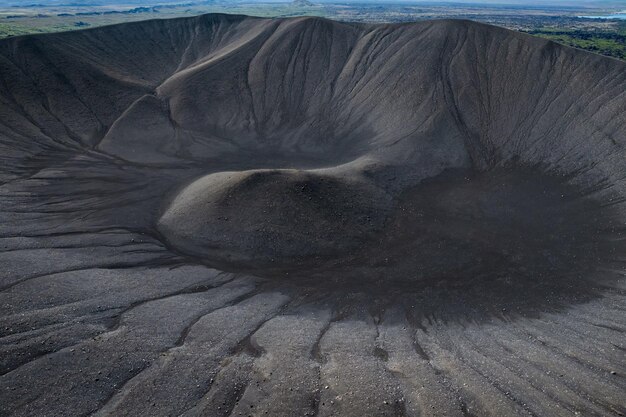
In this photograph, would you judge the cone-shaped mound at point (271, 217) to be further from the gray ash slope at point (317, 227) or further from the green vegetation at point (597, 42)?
the green vegetation at point (597, 42)

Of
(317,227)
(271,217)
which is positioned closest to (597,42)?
(317,227)

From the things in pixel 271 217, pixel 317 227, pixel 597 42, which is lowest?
pixel 317 227

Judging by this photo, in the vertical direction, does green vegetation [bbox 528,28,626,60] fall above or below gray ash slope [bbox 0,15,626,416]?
above

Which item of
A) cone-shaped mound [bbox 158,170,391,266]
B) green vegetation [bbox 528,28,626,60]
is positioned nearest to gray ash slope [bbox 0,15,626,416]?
cone-shaped mound [bbox 158,170,391,266]

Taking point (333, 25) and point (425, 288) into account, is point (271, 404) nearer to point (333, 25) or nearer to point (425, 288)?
point (425, 288)

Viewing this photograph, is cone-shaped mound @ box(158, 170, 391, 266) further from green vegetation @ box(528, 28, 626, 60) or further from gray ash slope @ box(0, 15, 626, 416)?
green vegetation @ box(528, 28, 626, 60)

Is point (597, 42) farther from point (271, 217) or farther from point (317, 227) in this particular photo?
point (271, 217)

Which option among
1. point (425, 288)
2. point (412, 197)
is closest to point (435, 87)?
point (412, 197)

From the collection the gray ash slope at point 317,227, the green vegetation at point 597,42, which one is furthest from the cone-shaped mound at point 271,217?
the green vegetation at point 597,42

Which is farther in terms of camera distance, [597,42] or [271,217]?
[597,42]
